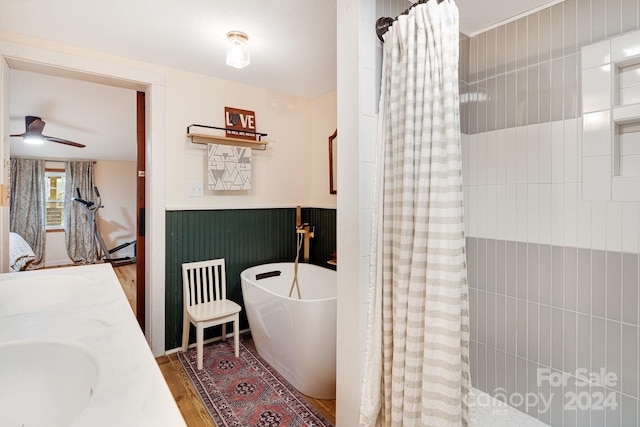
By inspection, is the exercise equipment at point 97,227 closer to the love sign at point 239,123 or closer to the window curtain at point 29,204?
the window curtain at point 29,204

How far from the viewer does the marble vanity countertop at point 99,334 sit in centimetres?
53

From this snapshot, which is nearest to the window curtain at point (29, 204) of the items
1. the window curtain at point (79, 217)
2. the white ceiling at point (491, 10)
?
the window curtain at point (79, 217)

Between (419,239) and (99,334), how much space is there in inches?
40.3

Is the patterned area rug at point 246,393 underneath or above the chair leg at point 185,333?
underneath

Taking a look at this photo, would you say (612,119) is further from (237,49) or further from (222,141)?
(222,141)

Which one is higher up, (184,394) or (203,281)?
(203,281)

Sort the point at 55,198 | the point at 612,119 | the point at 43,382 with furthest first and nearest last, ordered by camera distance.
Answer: the point at 55,198 → the point at 612,119 → the point at 43,382

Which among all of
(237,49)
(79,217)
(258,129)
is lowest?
(79,217)

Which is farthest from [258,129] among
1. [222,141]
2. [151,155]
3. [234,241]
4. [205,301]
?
[205,301]

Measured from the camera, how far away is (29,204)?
221 inches

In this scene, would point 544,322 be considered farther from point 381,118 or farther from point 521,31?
point 521,31

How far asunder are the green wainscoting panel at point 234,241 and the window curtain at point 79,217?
472cm

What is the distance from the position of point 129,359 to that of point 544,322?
1736 mm

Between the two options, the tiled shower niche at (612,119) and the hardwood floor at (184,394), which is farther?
the hardwood floor at (184,394)
